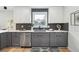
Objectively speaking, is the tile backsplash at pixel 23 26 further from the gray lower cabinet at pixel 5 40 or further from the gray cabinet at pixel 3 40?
the gray cabinet at pixel 3 40

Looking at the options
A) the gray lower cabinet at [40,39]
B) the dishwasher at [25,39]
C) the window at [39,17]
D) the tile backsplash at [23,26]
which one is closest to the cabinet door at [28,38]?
the dishwasher at [25,39]

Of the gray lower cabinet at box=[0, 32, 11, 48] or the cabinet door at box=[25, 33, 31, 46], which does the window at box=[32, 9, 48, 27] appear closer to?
the cabinet door at box=[25, 33, 31, 46]

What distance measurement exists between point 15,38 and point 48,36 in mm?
1527

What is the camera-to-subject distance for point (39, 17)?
258 inches

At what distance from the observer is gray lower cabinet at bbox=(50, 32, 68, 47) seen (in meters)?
5.71

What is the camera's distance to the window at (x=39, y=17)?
21.1ft

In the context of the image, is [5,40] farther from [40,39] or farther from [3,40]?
[40,39]

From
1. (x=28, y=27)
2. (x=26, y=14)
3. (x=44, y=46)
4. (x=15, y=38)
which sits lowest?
(x=44, y=46)

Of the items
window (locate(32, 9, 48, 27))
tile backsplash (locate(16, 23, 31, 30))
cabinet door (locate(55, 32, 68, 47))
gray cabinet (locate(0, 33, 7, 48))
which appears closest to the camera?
gray cabinet (locate(0, 33, 7, 48))

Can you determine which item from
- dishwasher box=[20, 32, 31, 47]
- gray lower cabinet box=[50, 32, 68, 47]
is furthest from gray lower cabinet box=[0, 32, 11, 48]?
gray lower cabinet box=[50, 32, 68, 47]

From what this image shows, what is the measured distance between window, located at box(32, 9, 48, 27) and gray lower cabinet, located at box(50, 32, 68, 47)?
100cm

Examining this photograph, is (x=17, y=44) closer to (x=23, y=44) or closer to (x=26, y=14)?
(x=23, y=44)
